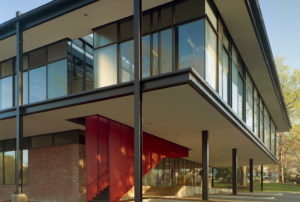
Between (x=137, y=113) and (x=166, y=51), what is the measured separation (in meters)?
3.40

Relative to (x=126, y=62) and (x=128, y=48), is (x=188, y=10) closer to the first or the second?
(x=128, y=48)

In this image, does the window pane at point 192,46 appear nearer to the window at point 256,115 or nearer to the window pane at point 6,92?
the window pane at point 6,92

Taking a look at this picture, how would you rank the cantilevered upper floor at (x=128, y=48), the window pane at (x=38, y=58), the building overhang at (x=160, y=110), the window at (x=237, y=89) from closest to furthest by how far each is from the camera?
the building overhang at (x=160, y=110) < the cantilevered upper floor at (x=128, y=48) < the window at (x=237, y=89) < the window pane at (x=38, y=58)

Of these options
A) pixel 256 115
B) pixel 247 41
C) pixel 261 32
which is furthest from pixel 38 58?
pixel 256 115

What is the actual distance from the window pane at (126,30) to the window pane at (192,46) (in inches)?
98.4

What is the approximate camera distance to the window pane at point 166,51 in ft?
40.1

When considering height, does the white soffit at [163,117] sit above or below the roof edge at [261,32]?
below

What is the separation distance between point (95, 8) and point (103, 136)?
19.4ft

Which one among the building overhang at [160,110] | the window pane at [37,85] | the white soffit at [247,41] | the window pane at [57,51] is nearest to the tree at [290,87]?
the white soffit at [247,41]

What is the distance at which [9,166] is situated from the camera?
22047mm

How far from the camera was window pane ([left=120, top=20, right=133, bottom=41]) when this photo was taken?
44.5ft

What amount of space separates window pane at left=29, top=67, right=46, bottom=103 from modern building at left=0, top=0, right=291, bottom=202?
0.19 feet

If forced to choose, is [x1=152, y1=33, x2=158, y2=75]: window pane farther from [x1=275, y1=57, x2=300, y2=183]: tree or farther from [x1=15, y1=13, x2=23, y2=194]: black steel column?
[x1=275, y1=57, x2=300, y2=183]: tree

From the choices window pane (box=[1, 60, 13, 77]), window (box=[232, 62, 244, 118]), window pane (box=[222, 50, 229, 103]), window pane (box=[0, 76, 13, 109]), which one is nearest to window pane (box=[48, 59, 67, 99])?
window pane (box=[0, 76, 13, 109])
